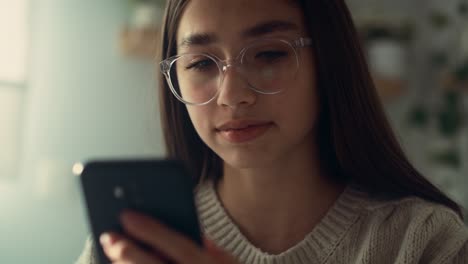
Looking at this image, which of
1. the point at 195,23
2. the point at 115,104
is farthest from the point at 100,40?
the point at 195,23

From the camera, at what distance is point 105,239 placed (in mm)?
495

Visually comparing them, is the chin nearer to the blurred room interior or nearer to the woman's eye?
the woman's eye

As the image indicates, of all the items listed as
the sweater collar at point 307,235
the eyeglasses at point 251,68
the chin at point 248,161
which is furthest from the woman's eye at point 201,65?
the sweater collar at point 307,235

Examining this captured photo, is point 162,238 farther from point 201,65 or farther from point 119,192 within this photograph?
point 201,65

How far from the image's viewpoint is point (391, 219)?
762 mm

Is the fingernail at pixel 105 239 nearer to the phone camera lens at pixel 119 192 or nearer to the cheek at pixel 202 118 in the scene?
the phone camera lens at pixel 119 192

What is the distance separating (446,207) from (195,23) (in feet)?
1.59

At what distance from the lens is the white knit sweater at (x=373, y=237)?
2.33ft

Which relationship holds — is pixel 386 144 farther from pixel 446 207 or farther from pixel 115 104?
pixel 115 104

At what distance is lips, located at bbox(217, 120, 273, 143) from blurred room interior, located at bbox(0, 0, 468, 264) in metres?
0.87

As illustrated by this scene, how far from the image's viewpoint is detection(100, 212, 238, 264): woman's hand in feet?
1.54

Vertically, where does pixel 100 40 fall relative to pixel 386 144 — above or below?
above

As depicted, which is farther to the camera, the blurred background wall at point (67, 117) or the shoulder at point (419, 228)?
the blurred background wall at point (67, 117)

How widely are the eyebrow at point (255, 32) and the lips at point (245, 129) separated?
0.40 feet
